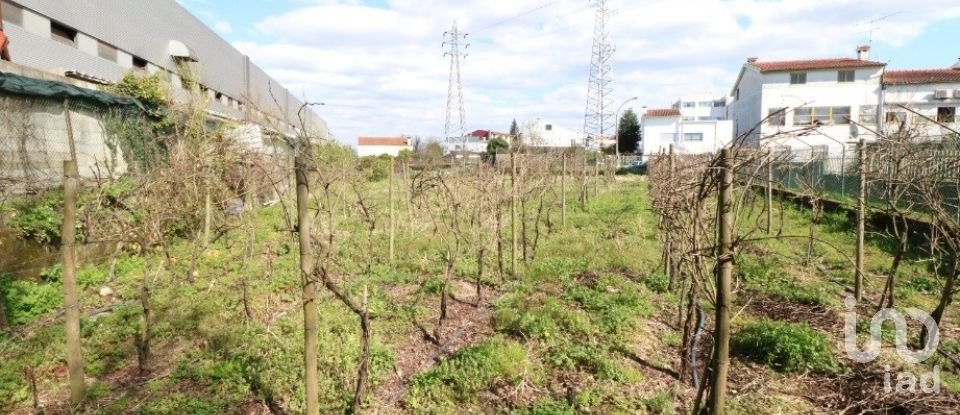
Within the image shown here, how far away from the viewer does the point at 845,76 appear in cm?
2895

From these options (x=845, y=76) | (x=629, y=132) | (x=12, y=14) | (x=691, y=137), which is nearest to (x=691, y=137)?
(x=691, y=137)

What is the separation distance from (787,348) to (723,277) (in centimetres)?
282

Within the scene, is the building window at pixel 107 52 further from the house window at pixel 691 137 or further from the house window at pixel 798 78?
the house window at pixel 691 137

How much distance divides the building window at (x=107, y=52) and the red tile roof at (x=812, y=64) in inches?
1242

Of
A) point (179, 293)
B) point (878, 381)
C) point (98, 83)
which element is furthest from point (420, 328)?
point (98, 83)

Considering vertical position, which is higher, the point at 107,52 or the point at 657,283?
the point at 107,52

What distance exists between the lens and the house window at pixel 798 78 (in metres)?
29.7

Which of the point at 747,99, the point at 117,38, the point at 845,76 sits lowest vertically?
the point at 747,99

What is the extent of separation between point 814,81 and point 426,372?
3289 cm

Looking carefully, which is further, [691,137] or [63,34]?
[691,137]

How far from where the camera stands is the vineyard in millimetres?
3562

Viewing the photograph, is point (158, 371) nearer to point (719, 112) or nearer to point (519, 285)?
point (519, 285)

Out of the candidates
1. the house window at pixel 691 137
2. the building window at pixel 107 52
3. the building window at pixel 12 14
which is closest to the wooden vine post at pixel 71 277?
the building window at pixel 12 14

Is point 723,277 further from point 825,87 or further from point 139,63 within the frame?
point 825,87
